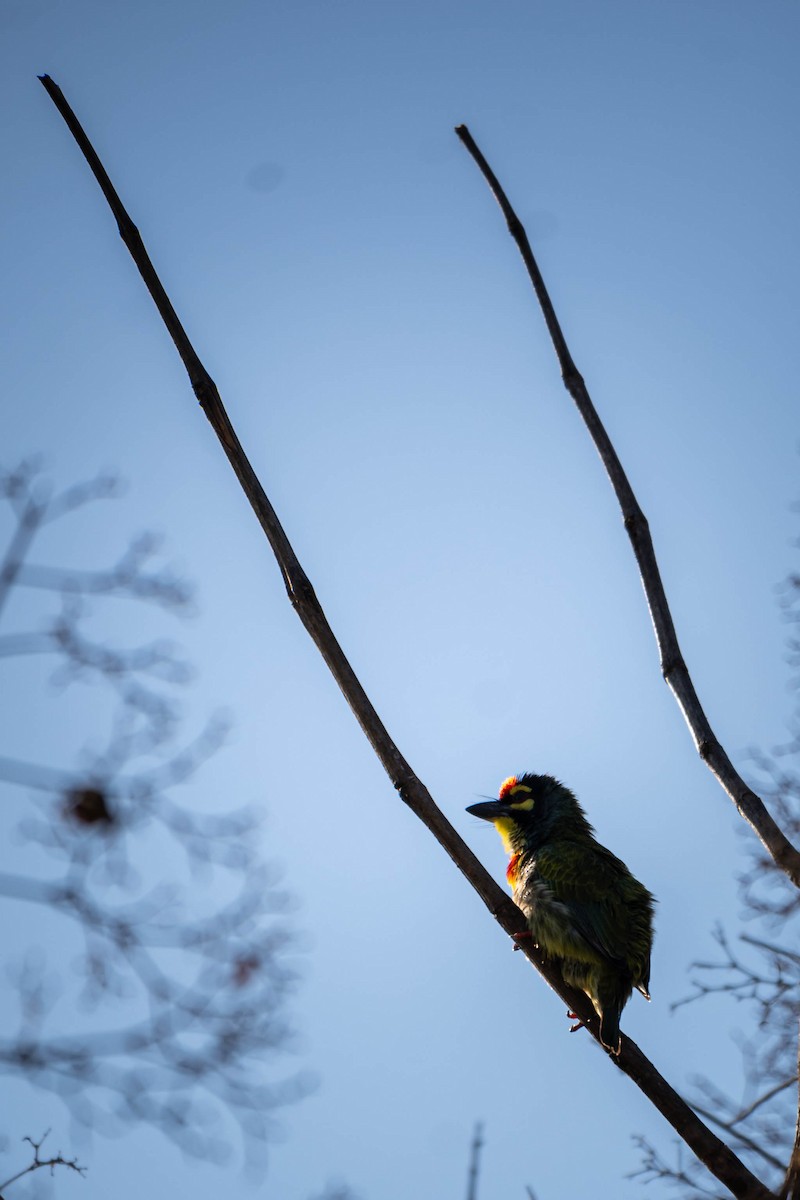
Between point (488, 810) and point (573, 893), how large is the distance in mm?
906

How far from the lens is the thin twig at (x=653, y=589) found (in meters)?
2.56

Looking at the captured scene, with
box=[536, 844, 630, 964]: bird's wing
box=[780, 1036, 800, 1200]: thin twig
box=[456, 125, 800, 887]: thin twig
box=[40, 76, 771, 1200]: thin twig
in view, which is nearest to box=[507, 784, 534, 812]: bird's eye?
box=[536, 844, 630, 964]: bird's wing

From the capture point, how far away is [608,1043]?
348 centimetres

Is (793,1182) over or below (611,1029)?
below

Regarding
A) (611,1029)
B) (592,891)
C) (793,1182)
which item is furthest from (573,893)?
(793,1182)

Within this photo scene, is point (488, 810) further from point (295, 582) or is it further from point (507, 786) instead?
point (295, 582)

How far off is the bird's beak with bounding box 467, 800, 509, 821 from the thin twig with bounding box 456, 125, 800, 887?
319cm

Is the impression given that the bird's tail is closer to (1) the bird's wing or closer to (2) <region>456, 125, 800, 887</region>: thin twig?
(1) the bird's wing

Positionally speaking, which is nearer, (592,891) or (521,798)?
(592,891)

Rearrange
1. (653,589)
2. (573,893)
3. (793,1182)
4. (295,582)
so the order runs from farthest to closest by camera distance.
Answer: (573,893) → (653,589) → (295,582) → (793,1182)

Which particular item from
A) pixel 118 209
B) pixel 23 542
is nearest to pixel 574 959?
pixel 23 542

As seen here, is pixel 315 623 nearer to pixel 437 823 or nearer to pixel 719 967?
pixel 437 823

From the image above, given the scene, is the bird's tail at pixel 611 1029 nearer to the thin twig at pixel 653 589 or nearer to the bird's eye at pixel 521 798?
the thin twig at pixel 653 589

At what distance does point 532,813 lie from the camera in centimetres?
599
